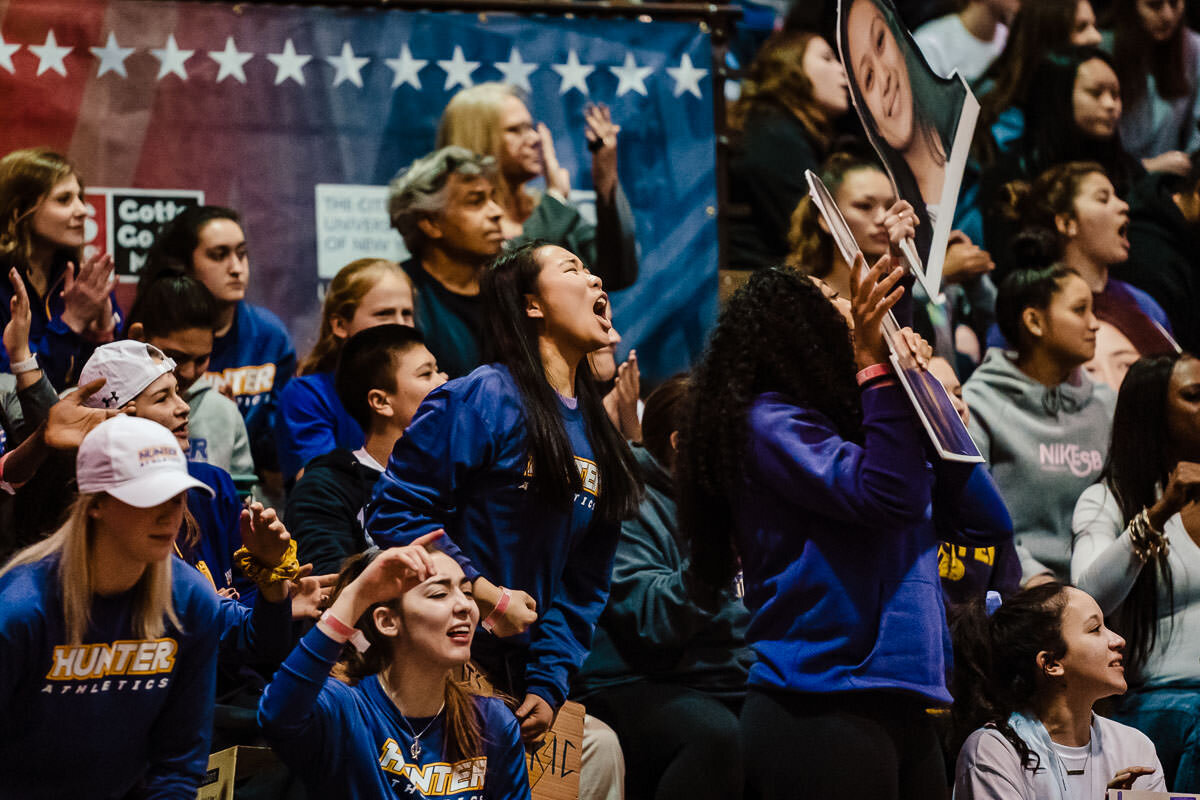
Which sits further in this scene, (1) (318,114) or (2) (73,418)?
(1) (318,114)

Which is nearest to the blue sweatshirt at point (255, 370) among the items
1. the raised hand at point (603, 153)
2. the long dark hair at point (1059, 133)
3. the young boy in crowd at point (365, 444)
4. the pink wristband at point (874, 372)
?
the young boy in crowd at point (365, 444)

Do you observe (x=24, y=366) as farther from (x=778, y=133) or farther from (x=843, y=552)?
(x=778, y=133)

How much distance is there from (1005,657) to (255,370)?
2.57 m

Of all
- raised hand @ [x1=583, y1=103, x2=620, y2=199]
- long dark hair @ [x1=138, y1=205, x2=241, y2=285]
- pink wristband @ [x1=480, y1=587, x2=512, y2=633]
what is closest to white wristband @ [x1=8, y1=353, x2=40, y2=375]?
long dark hair @ [x1=138, y1=205, x2=241, y2=285]

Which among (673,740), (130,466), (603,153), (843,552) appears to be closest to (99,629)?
(130,466)

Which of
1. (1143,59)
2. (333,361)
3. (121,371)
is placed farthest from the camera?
(1143,59)

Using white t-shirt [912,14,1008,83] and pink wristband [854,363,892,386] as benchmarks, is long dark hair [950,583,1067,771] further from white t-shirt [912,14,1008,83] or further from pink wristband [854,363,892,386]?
white t-shirt [912,14,1008,83]

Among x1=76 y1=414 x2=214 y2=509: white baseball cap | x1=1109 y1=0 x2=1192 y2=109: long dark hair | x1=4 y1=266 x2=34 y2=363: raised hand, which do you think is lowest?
x1=76 y1=414 x2=214 y2=509: white baseball cap

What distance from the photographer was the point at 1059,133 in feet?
21.2

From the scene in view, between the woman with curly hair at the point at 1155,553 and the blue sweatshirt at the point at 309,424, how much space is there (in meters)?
2.23

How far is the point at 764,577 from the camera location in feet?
10.0

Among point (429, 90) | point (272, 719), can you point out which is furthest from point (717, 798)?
point (429, 90)

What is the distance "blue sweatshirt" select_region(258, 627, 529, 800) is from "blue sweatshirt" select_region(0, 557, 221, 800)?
0.21 m

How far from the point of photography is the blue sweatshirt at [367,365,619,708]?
314 centimetres
